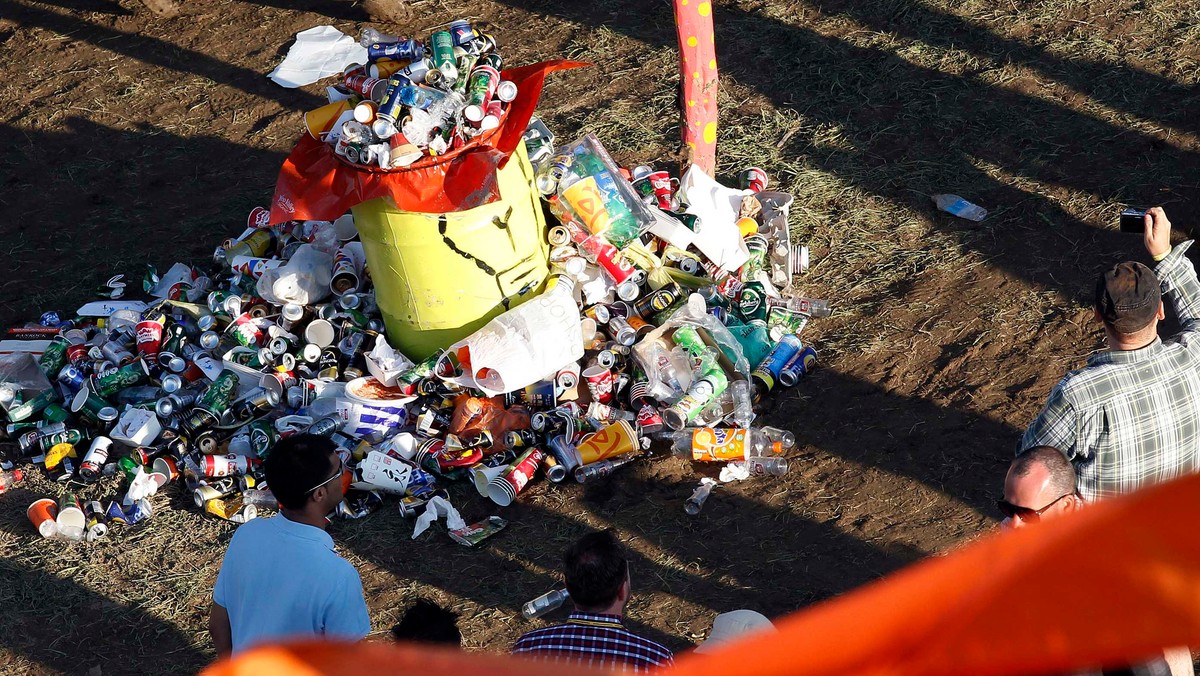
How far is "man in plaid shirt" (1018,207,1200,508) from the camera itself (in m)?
3.21

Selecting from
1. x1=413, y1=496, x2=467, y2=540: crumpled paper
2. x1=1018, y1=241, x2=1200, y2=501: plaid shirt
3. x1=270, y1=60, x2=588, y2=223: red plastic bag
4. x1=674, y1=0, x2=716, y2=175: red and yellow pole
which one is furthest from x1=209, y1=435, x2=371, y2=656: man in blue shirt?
x1=674, y1=0, x2=716, y2=175: red and yellow pole

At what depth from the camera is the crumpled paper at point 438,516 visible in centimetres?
481

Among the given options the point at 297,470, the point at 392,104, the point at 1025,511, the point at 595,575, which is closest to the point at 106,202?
the point at 392,104

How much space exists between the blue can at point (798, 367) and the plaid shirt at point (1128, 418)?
6.10 feet

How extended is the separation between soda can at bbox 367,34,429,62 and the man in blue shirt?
95.6 inches

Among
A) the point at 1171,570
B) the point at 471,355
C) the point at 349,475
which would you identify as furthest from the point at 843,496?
the point at 1171,570

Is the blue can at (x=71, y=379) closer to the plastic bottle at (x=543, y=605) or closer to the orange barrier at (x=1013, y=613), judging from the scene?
the plastic bottle at (x=543, y=605)

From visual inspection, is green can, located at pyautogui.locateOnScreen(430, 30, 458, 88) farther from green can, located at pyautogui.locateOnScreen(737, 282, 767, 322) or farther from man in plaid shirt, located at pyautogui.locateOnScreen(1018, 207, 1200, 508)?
man in plaid shirt, located at pyautogui.locateOnScreen(1018, 207, 1200, 508)

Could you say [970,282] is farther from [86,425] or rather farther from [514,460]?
[86,425]

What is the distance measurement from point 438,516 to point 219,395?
4.63ft

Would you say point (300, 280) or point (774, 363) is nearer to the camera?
point (774, 363)

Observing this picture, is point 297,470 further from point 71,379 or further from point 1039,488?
point 71,379

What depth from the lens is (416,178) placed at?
4.79 meters

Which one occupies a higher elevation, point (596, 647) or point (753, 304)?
point (596, 647)
